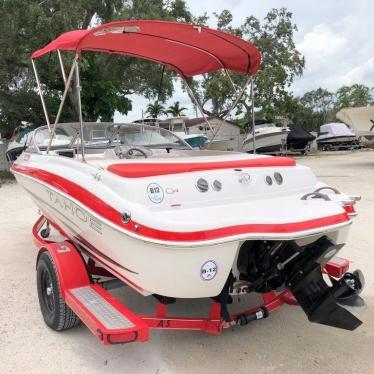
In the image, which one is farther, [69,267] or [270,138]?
[270,138]

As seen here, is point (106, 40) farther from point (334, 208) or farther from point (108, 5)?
point (108, 5)

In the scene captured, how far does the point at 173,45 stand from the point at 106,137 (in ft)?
4.60

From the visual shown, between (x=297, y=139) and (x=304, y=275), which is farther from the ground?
(x=304, y=275)

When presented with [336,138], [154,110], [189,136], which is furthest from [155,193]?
[336,138]

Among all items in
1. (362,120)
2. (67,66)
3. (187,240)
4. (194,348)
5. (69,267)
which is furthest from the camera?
(362,120)

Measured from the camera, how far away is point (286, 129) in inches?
882

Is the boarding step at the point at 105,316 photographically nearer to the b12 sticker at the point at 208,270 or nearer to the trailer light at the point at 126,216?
the b12 sticker at the point at 208,270

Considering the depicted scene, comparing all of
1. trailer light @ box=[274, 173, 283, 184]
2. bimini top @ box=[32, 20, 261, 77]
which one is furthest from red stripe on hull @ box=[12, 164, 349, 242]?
bimini top @ box=[32, 20, 261, 77]

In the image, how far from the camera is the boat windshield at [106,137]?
216 inches

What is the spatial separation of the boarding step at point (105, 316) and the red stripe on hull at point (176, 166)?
3.04 ft

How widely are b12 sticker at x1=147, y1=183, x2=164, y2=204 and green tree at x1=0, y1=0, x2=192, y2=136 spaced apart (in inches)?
435

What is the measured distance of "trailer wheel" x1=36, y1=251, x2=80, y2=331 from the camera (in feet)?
12.1

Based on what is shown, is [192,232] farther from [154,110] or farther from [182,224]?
[154,110]

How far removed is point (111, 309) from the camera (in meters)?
3.20
